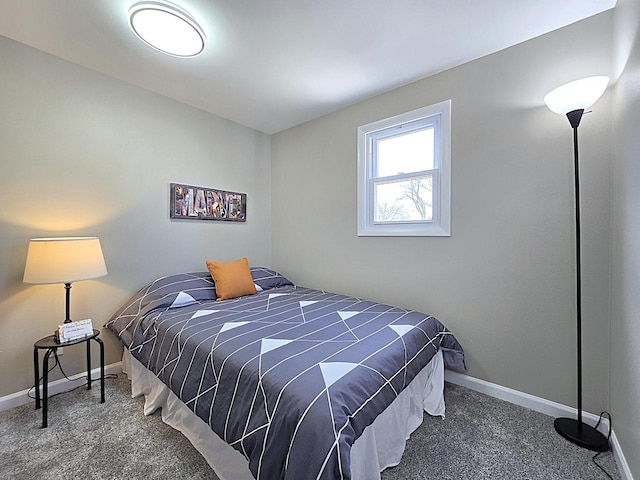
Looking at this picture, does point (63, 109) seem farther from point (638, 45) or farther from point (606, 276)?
point (606, 276)

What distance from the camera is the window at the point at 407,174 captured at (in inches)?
88.7

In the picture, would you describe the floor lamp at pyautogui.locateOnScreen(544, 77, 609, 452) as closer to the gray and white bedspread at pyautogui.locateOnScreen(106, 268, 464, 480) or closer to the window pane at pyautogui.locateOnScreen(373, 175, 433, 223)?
the gray and white bedspread at pyautogui.locateOnScreen(106, 268, 464, 480)

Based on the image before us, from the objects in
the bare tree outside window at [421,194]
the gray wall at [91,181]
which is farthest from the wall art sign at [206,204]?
the bare tree outside window at [421,194]

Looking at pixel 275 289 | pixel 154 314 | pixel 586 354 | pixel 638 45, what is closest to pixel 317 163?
pixel 275 289

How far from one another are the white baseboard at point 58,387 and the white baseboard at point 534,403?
2.80 metres

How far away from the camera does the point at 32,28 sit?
1788 mm

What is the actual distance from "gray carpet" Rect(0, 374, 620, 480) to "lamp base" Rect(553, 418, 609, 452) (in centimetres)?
3

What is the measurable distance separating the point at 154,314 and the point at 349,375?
5.36ft

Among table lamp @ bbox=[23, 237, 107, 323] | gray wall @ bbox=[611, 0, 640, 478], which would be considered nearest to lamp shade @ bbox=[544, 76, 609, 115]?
gray wall @ bbox=[611, 0, 640, 478]

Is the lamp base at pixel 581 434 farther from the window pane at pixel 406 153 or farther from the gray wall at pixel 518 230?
the window pane at pixel 406 153

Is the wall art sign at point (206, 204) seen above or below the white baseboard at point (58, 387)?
above

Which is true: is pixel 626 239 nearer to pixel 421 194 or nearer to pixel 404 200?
pixel 421 194

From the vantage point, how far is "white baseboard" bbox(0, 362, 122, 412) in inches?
74.5

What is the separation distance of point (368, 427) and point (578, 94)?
1.99 meters
